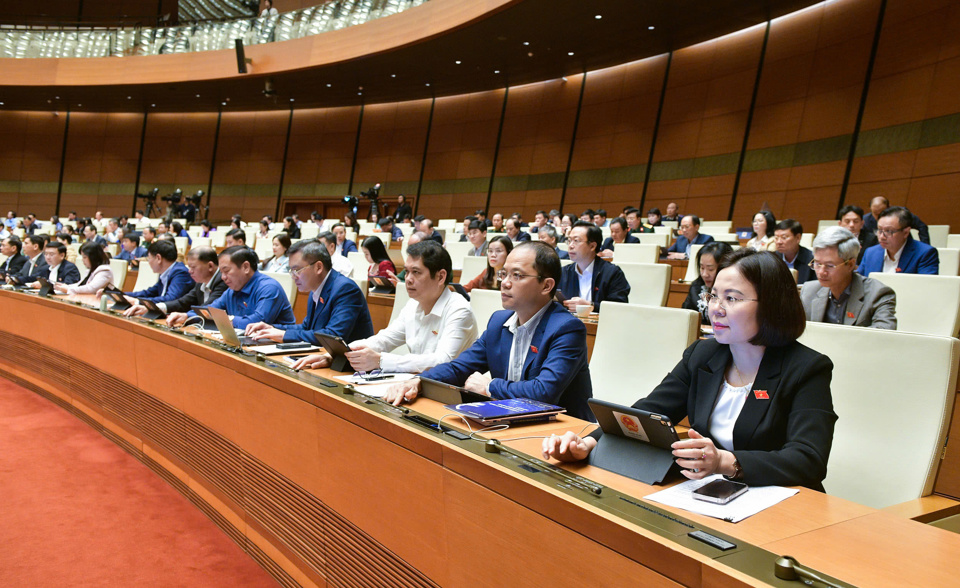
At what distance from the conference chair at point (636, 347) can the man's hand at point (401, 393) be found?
0.78 m

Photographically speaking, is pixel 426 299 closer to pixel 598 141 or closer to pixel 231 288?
pixel 231 288

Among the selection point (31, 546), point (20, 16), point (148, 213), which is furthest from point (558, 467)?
point (20, 16)

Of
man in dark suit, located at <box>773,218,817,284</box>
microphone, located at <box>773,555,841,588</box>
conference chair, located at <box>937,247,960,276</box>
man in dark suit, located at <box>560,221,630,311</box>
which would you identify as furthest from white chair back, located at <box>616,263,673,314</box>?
microphone, located at <box>773,555,841,588</box>

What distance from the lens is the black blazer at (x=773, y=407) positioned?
124cm

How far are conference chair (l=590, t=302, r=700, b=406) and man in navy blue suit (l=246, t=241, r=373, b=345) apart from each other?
1.20m

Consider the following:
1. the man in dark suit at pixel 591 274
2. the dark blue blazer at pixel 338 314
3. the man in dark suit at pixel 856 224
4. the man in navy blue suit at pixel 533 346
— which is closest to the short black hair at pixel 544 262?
the man in navy blue suit at pixel 533 346

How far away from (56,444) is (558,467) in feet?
9.88

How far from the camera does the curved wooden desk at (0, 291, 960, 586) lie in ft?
3.09

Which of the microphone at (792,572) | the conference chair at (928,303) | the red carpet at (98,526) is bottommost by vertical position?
the red carpet at (98,526)

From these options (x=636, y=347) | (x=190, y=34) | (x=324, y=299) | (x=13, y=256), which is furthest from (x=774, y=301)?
(x=190, y=34)

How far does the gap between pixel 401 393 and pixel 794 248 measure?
3256 mm

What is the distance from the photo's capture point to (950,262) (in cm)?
403

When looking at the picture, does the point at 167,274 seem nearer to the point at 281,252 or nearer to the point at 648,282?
the point at 281,252

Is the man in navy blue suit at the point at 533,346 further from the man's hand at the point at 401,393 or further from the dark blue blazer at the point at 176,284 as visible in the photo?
the dark blue blazer at the point at 176,284
